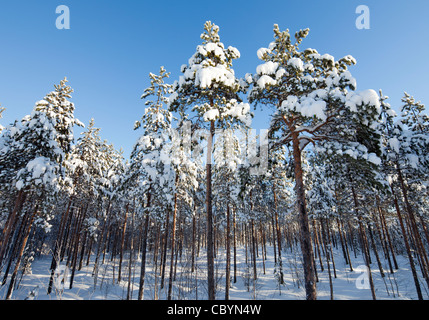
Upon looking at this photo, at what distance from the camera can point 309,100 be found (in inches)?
296

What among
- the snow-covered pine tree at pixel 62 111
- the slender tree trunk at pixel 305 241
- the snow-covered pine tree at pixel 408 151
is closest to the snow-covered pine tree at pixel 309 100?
the slender tree trunk at pixel 305 241

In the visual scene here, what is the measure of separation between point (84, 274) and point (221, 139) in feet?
87.5

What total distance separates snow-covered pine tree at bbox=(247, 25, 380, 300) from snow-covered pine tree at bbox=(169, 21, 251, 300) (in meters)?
1.33

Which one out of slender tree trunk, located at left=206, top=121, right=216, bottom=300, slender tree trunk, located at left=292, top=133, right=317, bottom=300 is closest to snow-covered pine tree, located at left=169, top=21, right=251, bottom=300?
slender tree trunk, located at left=206, top=121, right=216, bottom=300

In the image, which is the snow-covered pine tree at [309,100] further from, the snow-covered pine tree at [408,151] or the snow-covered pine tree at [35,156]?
the snow-covered pine tree at [35,156]

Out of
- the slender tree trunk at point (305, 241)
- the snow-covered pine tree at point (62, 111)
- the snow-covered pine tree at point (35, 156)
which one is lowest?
the slender tree trunk at point (305, 241)

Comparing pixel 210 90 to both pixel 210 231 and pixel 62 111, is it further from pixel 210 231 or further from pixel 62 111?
pixel 62 111

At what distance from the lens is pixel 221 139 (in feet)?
36.9

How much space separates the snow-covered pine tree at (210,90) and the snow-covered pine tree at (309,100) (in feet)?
4.35

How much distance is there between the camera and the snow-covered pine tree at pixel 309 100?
Answer: 7.14 meters

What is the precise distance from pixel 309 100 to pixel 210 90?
4817 millimetres

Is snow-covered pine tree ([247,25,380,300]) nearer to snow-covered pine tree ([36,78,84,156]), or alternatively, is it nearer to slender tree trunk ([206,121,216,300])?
slender tree trunk ([206,121,216,300])

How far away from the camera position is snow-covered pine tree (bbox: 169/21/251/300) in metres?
8.73
